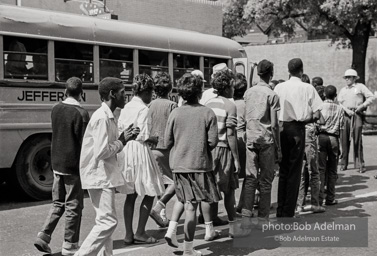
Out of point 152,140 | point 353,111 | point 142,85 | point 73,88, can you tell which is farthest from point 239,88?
point 353,111

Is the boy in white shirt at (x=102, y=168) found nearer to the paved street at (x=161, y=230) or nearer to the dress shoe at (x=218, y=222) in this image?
the paved street at (x=161, y=230)

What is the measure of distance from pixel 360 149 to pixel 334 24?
1358 cm

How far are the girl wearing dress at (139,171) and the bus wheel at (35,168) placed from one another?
122 inches

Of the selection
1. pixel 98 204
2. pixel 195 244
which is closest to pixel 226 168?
pixel 195 244

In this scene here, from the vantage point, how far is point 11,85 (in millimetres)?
8508

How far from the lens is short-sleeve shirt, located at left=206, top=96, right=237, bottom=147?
6473 mm

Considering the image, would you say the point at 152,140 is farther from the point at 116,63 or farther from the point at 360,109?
the point at 360,109

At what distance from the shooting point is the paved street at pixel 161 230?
6031 millimetres

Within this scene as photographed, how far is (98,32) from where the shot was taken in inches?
384

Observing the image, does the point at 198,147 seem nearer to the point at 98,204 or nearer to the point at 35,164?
the point at 98,204

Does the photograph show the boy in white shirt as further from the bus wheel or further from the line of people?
the bus wheel

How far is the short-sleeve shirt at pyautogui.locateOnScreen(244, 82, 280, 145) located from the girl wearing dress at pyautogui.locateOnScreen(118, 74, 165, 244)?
51.2 inches

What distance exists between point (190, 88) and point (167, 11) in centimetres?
1397

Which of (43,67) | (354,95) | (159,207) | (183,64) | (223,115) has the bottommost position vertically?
(159,207)
